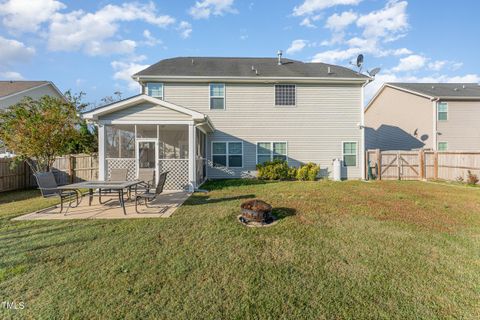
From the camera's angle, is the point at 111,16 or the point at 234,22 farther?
the point at 234,22

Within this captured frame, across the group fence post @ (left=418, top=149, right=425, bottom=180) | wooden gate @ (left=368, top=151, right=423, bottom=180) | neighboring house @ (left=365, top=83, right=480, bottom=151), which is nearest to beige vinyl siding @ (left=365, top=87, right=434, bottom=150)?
neighboring house @ (left=365, top=83, right=480, bottom=151)

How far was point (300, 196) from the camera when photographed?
7930mm

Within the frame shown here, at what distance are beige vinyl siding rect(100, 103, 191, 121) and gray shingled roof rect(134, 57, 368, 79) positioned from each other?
169 inches

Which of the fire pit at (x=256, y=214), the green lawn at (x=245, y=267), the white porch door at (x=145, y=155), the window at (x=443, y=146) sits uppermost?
the window at (x=443, y=146)

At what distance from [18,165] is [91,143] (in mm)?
3584

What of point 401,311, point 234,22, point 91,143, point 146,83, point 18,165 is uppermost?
point 234,22

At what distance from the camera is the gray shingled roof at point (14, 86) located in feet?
55.9

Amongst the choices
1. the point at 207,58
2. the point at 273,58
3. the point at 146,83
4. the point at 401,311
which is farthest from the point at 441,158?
the point at 146,83

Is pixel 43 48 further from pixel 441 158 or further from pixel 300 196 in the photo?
pixel 441 158

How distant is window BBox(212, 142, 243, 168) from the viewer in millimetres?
12750

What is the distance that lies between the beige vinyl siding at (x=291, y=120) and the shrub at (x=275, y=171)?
25.5 inches

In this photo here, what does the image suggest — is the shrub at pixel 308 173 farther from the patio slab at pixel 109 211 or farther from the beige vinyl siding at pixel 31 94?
the beige vinyl siding at pixel 31 94

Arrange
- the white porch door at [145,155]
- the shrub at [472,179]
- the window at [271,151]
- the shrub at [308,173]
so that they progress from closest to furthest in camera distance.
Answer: the white porch door at [145,155]
the shrub at [472,179]
the shrub at [308,173]
the window at [271,151]

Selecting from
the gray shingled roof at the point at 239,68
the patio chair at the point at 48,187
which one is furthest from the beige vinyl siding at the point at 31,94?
the patio chair at the point at 48,187
